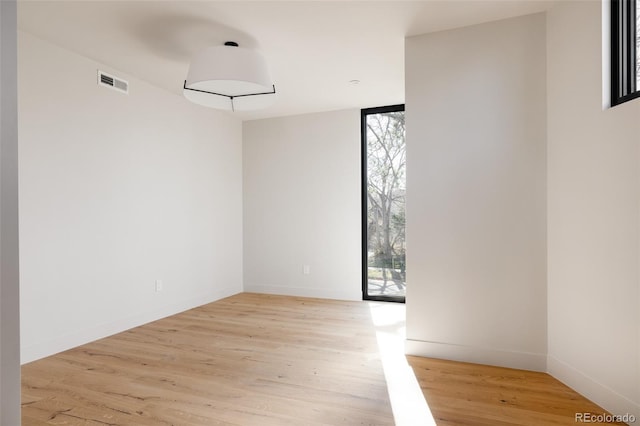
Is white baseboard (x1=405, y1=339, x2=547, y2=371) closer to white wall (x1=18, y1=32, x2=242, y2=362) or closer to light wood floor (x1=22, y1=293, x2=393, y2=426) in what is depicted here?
light wood floor (x1=22, y1=293, x2=393, y2=426)

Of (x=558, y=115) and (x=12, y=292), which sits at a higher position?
(x=558, y=115)

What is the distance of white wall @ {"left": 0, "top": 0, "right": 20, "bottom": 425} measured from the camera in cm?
67

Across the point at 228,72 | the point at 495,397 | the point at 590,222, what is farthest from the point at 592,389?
the point at 228,72

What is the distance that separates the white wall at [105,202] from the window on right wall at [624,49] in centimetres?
384

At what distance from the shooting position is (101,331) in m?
3.43

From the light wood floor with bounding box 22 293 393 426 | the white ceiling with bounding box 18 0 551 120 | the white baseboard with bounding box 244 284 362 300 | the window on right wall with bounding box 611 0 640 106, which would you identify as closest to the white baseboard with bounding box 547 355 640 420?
the light wood floor with bounding box 22 293 393 426

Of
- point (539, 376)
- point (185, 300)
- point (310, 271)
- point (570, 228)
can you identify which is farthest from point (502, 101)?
point (185, 300)

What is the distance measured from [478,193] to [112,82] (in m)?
3.35

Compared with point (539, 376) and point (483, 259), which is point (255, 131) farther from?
point (539, 376)

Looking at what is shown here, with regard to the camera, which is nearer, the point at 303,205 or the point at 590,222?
the point at 590,222

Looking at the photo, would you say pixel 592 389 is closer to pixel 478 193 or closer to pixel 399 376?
pixel 399 376

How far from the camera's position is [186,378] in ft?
8.33

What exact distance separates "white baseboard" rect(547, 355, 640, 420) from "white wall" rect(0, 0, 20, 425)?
2484 millimetres

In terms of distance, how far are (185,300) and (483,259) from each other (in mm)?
3292
